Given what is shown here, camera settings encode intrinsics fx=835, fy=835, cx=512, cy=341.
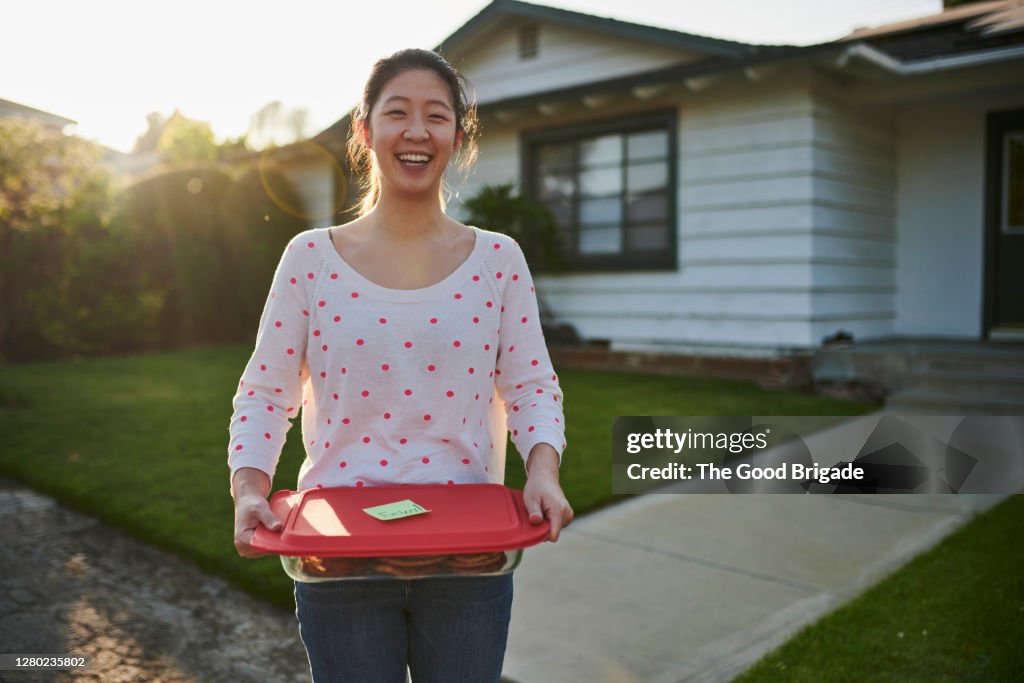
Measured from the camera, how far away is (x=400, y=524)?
1.34m

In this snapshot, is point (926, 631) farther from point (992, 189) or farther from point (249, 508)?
point (992, 189)

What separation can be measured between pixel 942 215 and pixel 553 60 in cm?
506

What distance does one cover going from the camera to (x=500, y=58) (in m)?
11.3

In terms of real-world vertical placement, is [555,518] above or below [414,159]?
below

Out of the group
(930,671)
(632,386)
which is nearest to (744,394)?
(632,386)

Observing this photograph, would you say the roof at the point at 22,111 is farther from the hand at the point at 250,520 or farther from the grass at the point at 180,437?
the hand at the point at 250,520

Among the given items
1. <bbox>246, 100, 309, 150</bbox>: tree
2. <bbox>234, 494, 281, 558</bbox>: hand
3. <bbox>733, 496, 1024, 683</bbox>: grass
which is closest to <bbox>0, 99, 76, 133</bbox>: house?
<bbox>733, 496, 1024, 683</bbox>: grass

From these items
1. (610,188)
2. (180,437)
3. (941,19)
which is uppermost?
(941,19)

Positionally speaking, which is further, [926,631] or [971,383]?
[971,383]

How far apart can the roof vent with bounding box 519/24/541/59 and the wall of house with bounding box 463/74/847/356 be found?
1.75 metres

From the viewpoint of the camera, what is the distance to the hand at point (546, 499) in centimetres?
143

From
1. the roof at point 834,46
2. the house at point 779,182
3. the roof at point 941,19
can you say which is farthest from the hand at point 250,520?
the roof at point 941,19

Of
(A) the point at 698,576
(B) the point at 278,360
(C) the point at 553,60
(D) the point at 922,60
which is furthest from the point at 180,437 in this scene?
(D) the point at 922,60

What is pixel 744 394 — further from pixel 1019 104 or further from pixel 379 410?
pixel 379 410
